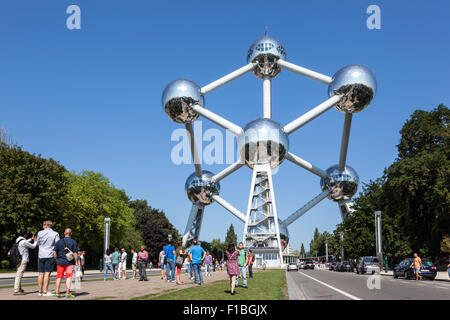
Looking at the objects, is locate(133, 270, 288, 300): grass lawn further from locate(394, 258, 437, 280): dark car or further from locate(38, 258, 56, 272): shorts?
locate(394, 258, 437, 280): dark car

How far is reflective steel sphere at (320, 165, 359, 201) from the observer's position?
62219mm

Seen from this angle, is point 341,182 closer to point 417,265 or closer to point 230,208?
point 230,208

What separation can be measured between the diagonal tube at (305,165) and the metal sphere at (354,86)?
9.41 meters

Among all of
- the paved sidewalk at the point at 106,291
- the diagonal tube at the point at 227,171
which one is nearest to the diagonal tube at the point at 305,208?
the diagonal tube at the point at 227,171

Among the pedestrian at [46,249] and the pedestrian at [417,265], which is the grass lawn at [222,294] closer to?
the pedestrian at [46,249]

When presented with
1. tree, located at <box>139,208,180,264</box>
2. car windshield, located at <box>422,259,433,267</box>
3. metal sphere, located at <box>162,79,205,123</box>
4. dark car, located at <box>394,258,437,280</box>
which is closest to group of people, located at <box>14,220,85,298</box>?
dark car, located at <box>394,258,437,280</box>

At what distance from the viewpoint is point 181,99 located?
52094 millimetres

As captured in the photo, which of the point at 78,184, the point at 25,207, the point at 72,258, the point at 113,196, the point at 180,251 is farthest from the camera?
the point at 113,196

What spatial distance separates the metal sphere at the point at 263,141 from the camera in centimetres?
4641

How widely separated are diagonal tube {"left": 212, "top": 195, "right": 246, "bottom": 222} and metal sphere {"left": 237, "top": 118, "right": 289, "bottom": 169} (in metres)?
14.5

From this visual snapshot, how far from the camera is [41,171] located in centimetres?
4175
